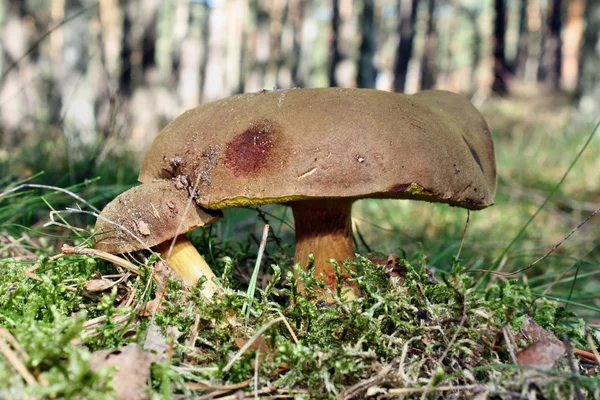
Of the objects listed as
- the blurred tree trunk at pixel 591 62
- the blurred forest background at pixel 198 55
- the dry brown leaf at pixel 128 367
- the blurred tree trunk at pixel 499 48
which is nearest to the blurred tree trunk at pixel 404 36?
the blurred forest background at pixel 198 55

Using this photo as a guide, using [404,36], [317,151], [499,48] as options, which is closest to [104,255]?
[317,151]

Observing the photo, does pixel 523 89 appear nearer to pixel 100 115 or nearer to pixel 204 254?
pixel 100 115

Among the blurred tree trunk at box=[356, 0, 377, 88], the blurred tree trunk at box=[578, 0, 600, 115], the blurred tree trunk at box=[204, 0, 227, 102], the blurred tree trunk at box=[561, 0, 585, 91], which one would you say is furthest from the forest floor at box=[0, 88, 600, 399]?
the blurred tree trunk at box=[204, 0, 227, 102]

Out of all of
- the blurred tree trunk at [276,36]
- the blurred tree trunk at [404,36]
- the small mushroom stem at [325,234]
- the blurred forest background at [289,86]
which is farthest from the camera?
the blurred tree trunk at [276,36]

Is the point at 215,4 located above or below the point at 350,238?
above

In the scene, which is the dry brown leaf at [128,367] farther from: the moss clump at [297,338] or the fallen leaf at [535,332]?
the fallen leaf at [535,332]

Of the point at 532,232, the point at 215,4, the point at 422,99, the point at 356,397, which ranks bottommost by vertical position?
the point at 532,232

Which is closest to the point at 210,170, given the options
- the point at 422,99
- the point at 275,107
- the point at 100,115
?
the point at 275,107
